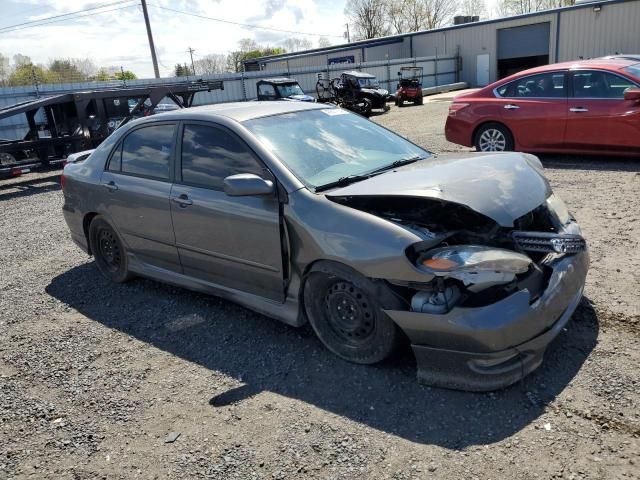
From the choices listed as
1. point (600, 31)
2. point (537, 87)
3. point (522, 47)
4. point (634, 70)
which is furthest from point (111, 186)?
point (522, 47)

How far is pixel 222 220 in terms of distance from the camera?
3.74m

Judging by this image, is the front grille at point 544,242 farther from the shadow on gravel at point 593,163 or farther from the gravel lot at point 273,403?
the shadow on gravel at point 593,163

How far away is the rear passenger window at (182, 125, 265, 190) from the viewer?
12.1 ft

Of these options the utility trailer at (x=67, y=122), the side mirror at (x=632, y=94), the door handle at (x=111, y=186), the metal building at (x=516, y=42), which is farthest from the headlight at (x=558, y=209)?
the metal building at (x=516, y=42)

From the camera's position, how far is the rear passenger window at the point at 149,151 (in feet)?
13.9

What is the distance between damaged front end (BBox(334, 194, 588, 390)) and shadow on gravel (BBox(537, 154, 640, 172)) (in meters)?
5.61

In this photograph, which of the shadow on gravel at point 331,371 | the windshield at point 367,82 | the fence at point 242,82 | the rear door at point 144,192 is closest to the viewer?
the shadow on gravel at point 331,371

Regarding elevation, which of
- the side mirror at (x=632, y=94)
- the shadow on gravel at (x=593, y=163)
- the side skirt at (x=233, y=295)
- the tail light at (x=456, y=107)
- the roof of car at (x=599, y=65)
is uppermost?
the roof of car at (x=599, y=65)

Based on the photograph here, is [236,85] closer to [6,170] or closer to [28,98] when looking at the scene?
[28,98]

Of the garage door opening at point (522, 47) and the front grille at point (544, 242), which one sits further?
the garage door opening at point (522, 47)

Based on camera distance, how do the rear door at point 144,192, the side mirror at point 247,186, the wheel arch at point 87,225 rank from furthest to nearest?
the wheel arch at point 87,225
the rear door at point 144,192
the side mirror at point 247,186

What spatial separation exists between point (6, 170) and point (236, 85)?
16.4 metres

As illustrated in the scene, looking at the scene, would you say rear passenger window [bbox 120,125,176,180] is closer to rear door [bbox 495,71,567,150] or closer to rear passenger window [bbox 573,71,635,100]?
rear door [bbox 495,71,567,150]

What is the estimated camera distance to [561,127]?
8.20 m
